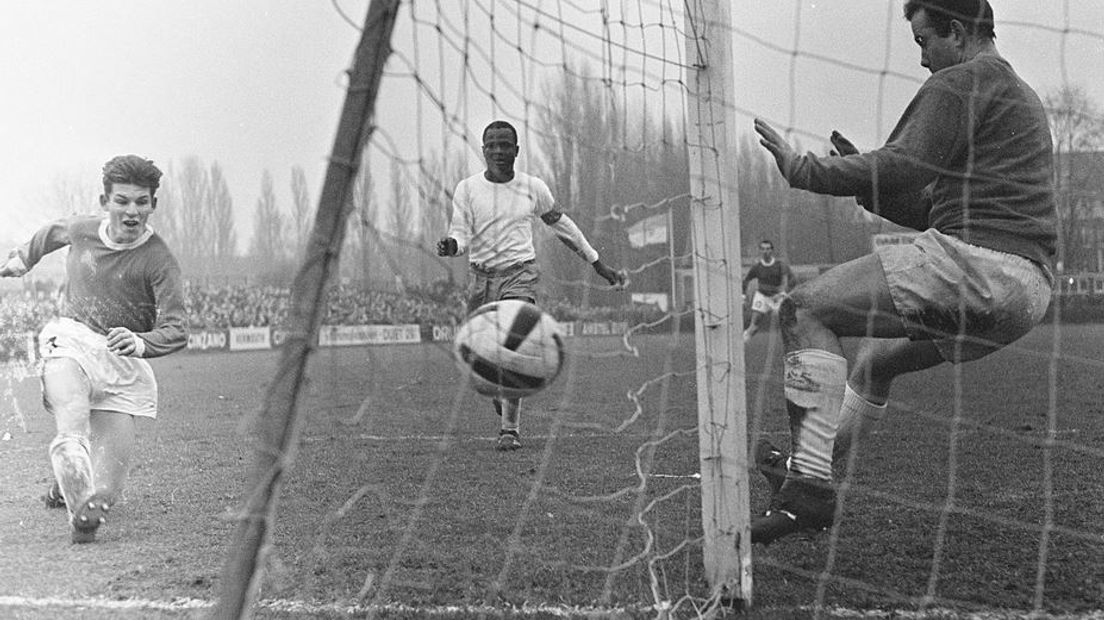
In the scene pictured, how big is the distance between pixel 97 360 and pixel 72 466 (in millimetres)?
385

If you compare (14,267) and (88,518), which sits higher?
(14,267)

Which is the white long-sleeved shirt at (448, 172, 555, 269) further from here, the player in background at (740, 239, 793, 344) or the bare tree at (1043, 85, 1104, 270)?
the player in background at (740, 239, 793, 344)

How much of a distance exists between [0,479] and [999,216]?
132 inches

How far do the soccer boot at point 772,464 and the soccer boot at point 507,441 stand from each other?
Result: 2064 millimetres

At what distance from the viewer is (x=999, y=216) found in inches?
86.5

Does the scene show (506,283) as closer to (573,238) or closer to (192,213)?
(573,238)

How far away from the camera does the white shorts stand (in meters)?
3.31

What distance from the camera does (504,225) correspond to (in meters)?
4.05

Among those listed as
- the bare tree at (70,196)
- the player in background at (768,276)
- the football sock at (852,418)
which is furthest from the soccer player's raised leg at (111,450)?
the player in background at (768,276)

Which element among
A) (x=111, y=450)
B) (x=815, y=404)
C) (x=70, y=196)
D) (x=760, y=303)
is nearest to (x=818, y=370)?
(x=815, y=404)

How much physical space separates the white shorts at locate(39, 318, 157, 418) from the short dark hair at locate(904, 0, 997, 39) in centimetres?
280

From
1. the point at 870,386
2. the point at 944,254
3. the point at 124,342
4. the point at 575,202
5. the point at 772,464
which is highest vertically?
the point at 575,202

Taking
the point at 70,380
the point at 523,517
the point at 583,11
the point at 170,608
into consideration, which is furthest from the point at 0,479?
the point at 583,11

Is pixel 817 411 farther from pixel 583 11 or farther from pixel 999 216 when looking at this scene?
pixel 583 11
